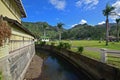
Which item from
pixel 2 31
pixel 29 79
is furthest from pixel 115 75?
pixel 2 31

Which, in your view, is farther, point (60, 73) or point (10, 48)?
point (60, 73)

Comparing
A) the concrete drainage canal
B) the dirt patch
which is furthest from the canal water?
the dirt patch

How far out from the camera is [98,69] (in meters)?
15.0

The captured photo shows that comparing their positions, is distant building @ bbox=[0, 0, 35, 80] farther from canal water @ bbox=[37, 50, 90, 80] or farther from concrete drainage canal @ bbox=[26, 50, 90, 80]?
canal water @ bbox=[37, 50, 90, 80]

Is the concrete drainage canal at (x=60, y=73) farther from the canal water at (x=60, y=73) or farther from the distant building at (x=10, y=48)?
the distant building at (x=10, y=48)

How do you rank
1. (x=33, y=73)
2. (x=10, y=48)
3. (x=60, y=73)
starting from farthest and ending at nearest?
(x=60, y=73)
(x=33, y=73)
(x=10, y=48)

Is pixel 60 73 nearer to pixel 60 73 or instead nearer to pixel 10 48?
pixel 60 73

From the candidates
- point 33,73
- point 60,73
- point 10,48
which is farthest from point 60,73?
point 10,48

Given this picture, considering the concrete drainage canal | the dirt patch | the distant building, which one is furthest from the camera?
the concrete drainage canal

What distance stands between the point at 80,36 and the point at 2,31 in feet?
516

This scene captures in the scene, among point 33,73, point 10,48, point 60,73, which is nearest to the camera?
point 10,48

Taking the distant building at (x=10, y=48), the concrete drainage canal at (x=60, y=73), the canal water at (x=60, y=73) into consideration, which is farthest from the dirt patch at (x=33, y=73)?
the distant building at (x=10, y=48)

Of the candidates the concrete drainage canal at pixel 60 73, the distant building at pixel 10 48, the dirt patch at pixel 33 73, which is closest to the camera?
the distant building at pixel 10 48

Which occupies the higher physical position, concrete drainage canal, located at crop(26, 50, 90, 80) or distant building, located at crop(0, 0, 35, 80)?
distant building, located at crop(0, 0, 35, 80)
